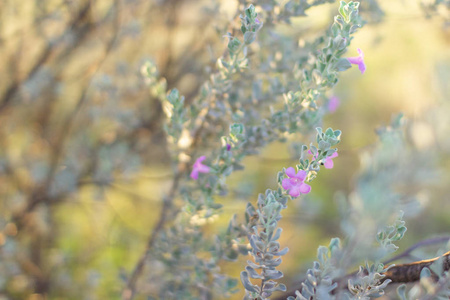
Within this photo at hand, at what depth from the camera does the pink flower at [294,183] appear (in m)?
0.74

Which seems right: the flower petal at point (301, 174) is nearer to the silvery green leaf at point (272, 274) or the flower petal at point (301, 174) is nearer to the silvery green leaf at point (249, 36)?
the silvery green leaf at point (272, 274)

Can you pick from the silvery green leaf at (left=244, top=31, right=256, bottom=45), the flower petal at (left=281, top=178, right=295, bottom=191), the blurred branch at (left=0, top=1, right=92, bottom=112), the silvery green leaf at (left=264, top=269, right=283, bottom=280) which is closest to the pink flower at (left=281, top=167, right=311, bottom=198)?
the flower petal at (left=281, top=178, right=295, bottom=191)

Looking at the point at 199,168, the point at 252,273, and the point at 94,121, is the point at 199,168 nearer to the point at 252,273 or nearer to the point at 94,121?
the point at 252,273

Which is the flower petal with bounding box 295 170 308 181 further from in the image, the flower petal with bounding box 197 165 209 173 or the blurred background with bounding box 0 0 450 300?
the blurred background with bounding box 0 0 450 300

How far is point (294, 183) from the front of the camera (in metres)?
0.76

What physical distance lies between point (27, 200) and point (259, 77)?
4.41 feet

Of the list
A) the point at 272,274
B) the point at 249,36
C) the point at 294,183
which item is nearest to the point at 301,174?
the point at 294,183

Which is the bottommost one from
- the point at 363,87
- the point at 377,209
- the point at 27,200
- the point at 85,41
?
the point at 377,209

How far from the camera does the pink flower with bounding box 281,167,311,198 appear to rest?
743 millimetres

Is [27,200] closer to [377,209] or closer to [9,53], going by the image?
[9,53]

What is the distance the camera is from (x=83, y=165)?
6.61 ft

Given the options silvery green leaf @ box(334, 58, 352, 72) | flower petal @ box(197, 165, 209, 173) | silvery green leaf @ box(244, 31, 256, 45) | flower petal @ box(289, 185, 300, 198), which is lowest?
flower petal @ box(289, 185, 300, 198)

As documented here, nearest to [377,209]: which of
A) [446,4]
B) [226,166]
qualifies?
[226,166]

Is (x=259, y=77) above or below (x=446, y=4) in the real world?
below
